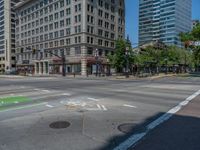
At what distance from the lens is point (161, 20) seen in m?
139

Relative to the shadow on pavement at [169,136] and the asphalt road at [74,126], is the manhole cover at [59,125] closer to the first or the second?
the asphalt road at [74,126]

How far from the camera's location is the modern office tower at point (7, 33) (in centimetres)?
10996

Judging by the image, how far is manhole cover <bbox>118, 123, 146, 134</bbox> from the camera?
6.93 meters

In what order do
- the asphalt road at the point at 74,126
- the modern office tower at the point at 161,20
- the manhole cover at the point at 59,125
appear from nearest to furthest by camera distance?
1. the asphalt road at the point at 74,126
2. the manhole cover at the point at 59,125
3. the modern office tower at the point at 161,20

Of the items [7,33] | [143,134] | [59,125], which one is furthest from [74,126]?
[7,33]

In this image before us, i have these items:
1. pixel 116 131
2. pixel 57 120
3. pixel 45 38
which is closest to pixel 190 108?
pixel 116 131

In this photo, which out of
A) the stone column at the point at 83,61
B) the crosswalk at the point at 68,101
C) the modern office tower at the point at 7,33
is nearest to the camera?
the crosswalk at the point at 68,101

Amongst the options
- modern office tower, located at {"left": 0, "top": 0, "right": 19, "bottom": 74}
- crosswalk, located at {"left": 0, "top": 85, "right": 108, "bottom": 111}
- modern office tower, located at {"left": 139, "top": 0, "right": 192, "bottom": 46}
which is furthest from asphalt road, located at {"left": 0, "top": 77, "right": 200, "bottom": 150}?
modern office tower, located at {"left": 139, "top": 0, "right": 192, "bottom": 46}

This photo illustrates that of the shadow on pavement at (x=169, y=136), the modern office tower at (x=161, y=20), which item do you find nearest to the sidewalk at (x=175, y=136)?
the shadow on pavement at (x=169, y=136)

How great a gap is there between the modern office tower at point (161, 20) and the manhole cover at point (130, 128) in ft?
409

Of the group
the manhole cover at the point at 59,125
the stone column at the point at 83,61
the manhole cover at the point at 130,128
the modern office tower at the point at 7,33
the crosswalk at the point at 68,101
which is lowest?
the manhole cover at the point at 130,128

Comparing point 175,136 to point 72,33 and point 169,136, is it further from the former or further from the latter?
point 72,33

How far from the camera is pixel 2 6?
381 ft

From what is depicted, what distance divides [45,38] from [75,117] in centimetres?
7078
